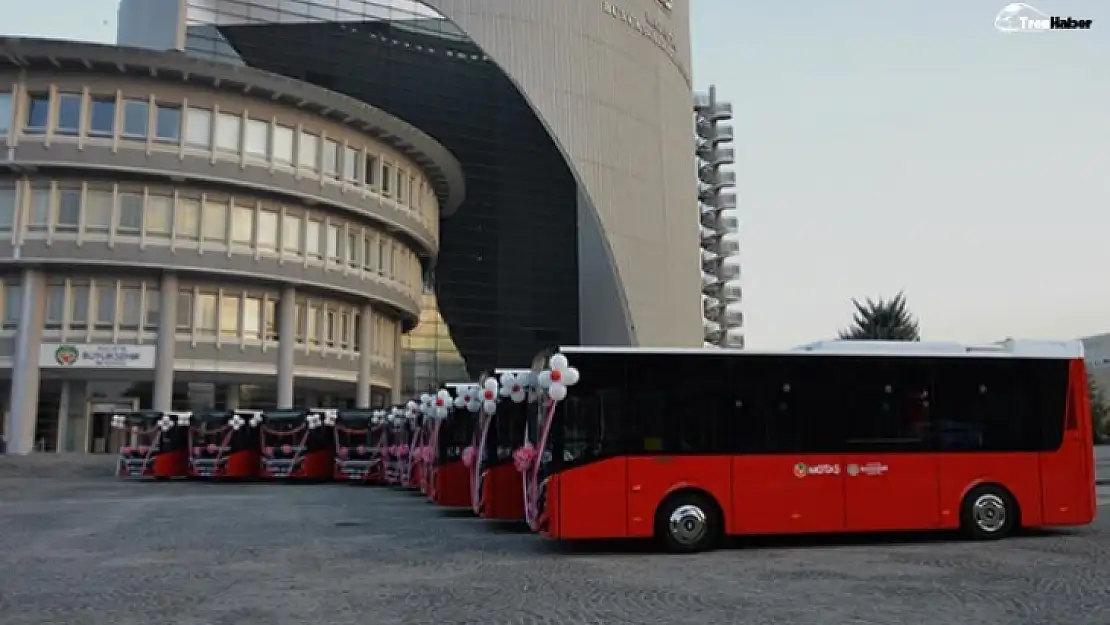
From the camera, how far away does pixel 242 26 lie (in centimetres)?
5531

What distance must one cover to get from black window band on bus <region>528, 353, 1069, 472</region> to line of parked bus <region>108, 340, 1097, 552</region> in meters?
0.02

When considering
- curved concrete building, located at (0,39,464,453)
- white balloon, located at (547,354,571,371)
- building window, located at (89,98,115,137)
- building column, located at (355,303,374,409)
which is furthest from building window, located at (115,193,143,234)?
white balloon, located at (547,354,571,371)

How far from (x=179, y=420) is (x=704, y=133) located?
240ft

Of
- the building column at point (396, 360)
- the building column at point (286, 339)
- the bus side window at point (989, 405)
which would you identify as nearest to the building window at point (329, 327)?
the building column at point (286, 339)

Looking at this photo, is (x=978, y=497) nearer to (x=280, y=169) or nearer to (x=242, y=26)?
(x=280, y=169)

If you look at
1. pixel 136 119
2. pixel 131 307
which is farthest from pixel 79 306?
pixel 136 119

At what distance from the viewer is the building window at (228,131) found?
129 ft

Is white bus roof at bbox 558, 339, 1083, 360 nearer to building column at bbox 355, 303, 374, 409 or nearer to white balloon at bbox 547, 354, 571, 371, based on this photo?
white balloon at bbox 547, 354, 571, 371

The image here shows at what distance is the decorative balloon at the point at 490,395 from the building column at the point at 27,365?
28.8m

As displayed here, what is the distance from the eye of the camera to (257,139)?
133ft

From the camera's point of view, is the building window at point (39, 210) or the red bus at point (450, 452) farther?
the building window at point (39, 210)

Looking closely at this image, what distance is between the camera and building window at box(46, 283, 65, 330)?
37875 millimetres

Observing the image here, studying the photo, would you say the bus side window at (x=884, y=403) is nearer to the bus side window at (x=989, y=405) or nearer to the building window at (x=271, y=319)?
the bus side window at (x=989, y=405)

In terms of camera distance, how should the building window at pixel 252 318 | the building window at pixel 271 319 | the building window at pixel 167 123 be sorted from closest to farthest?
1. the building window at pixel 167 123
2. the building window at pixel 252 318
3. the building window at pixel 271 319
